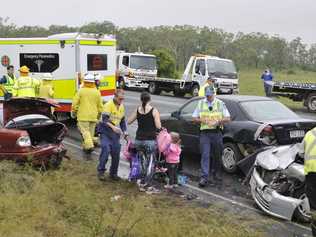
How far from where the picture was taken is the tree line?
77062 millimetres

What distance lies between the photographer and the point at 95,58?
1534 centimetres

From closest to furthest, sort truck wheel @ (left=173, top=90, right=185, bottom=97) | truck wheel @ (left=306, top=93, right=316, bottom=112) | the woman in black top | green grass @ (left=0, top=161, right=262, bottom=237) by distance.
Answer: green grass @ (left=0, top=161, right=262, bottom=237) < the woman in black top < truck wheel @ (left=306, top=93, right=316, bottom=112) < truck wheel @ (left=173, top=90, right=185, bottom=97)

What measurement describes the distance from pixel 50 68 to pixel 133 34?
69747mm

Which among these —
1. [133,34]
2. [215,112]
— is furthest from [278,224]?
[133,34]

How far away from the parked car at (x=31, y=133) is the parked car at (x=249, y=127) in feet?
8.23

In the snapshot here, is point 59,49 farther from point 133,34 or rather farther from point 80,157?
point 133,34

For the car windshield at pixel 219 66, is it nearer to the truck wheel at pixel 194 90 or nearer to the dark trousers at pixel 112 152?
the truck wheel at pixel 194 90

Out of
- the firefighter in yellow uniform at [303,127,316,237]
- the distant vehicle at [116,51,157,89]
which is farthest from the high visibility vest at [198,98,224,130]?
the distant vehicle at [116,51,157,89]

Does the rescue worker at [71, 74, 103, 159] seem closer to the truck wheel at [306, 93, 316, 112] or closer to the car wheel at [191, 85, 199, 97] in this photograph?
the truck wheel at [306, 93, 316, 112]

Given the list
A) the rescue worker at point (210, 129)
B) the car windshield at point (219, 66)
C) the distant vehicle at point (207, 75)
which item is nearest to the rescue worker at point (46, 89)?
the rescue worker at point (210, 129)

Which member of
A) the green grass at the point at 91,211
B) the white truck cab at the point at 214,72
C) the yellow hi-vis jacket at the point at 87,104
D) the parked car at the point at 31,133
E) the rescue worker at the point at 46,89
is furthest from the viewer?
the white truck cab at the point at 214,72

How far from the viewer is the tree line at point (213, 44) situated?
7706cm

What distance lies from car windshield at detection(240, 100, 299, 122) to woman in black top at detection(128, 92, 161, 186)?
82.8 inches

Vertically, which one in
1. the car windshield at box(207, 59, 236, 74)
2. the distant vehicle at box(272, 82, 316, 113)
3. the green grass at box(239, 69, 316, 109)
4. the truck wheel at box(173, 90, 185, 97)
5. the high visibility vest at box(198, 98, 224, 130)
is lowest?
the green grass at box(239, 69, 316, 109)
